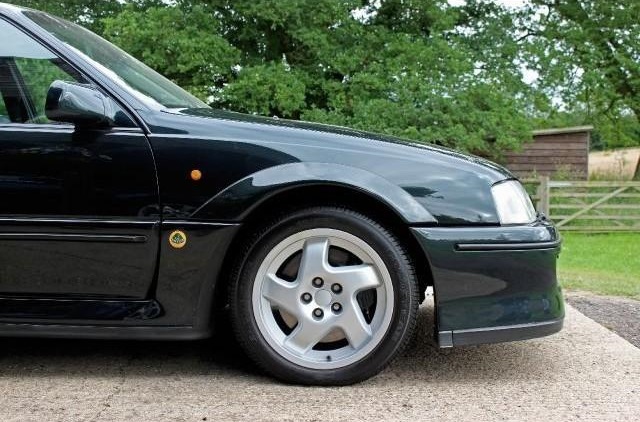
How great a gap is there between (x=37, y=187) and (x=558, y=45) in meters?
18.2

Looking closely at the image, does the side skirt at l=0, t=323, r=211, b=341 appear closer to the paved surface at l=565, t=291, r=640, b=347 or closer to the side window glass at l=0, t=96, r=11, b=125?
the side window glass at l=0, t=96, r=11, b=125

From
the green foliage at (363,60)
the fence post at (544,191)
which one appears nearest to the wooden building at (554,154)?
the green foliage at (363,60)

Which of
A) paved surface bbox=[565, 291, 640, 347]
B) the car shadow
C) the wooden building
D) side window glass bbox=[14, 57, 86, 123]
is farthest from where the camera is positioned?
the wooden building

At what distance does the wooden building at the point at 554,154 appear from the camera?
779 inches

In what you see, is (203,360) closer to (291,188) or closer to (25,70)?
(291,188)

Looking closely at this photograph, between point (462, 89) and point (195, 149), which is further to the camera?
point (462, 89)

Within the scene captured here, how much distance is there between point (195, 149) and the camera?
9.13 feet

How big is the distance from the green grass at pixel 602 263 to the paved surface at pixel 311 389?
2134 mm

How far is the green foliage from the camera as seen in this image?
14.7 m

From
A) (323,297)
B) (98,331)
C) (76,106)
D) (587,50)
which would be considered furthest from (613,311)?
(587,50)

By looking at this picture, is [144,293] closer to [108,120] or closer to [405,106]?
[108,120]

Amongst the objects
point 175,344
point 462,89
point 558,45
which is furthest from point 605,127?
point 175,344

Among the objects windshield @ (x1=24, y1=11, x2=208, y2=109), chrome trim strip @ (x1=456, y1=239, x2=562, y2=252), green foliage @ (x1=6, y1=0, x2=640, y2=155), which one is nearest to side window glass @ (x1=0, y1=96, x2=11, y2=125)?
windshield @ (x1=24, y1=11, x2=208, y2=109)

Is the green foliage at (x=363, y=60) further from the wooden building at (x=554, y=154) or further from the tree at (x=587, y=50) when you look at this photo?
the wooden building at (x=554, y=154)
